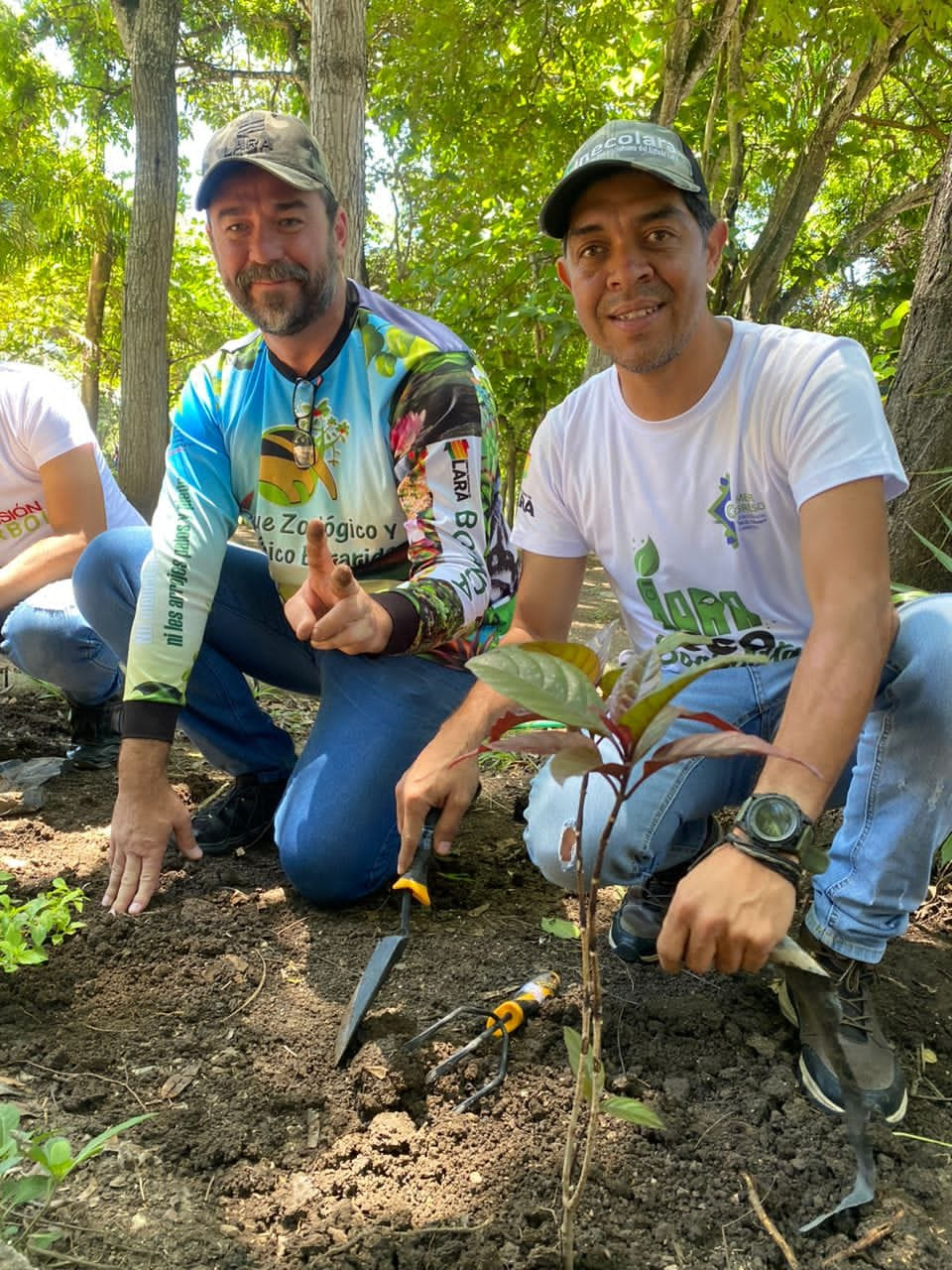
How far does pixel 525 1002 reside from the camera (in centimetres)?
161

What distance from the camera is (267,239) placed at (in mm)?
2133

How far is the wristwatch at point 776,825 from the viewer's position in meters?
1.19

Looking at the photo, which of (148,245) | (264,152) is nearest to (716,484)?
(264,152)

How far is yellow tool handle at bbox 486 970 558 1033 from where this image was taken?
61.5 inches

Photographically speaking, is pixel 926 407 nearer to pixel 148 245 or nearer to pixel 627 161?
pixel 627 161

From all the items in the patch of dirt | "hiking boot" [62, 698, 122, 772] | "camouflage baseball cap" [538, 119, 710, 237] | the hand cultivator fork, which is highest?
"camouflage baseball cap" [538, 119, 710, 237]

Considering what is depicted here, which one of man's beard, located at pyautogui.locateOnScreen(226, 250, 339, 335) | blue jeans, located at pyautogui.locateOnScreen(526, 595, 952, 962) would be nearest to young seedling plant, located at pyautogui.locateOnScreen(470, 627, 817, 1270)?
blue jeans, located at pyautogui.locateOnScreen(526, 595, 952, 962)

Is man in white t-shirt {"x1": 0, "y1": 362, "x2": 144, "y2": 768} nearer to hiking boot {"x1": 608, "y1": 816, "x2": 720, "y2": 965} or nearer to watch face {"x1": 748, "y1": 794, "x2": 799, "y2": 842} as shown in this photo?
hiking boot {"x1": 608, "y1": 816, "x2": 720, "y2": 965}

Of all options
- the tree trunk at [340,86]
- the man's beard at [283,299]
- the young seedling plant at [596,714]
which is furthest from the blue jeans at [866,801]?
the tree trunk at [340,86]

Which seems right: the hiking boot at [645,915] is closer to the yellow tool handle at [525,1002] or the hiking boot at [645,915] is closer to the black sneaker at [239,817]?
the yellow tool handle at [525,1002]

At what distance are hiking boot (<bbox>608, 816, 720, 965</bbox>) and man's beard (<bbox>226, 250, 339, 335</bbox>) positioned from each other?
4.90ft

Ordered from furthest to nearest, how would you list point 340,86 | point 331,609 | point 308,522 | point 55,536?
1. point 340,86
2. point 55,536
3. point 308,522
4. point 331,609

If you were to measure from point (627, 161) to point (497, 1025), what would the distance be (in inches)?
59.9

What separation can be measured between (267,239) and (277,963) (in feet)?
5.33
